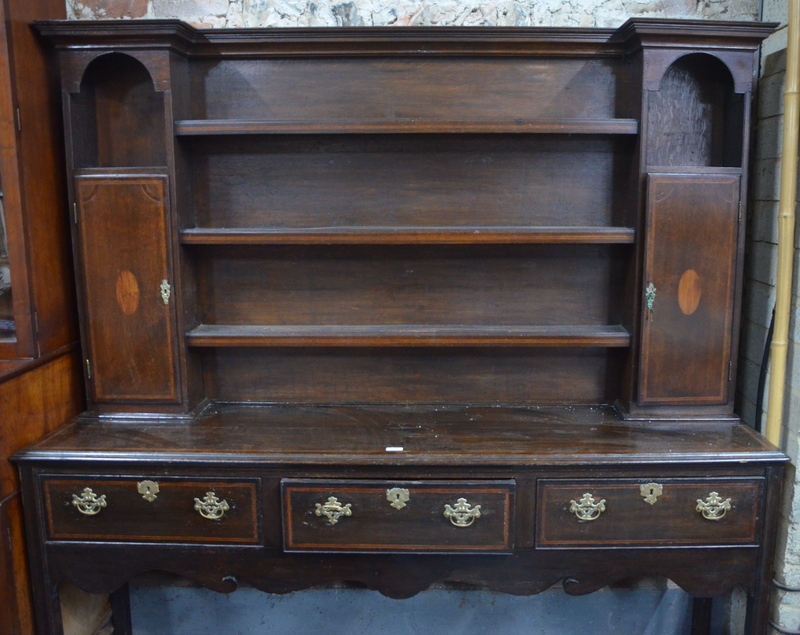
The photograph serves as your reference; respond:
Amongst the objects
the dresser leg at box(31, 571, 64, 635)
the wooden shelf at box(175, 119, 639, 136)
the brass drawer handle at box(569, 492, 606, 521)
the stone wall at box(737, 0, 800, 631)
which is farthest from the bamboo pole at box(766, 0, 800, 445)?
the dresser leg at box(31, 571, 64, 635)

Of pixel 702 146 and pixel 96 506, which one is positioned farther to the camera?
pixel 702 146

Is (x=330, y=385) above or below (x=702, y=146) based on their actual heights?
below

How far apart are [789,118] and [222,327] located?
186 centimetres

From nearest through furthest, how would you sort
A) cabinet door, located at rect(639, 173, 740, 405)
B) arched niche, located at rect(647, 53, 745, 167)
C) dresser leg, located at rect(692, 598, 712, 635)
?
cabinet door, located at rect(639, 173, 740, 405)
arched niche, located at rect(647, 53, 745, 167)
dresser leg, located at rect(692, 598, 712, 635)

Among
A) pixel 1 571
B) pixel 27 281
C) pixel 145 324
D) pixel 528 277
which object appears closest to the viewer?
pixel 1 571

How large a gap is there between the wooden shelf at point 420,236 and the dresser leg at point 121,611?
1.40 meters

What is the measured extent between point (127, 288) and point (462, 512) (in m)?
1.24

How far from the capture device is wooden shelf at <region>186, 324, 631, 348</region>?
2053mm

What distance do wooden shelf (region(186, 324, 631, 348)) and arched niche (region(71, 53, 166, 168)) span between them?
618mm

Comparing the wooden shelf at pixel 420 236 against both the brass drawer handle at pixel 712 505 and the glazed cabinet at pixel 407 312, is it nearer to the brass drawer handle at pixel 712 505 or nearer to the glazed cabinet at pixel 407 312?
the glazed cabinet at pixel 407 312

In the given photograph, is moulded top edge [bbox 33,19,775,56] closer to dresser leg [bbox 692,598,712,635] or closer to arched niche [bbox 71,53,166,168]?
arched niche [bbox 71,53,166,168]

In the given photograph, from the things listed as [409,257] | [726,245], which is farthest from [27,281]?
[726,245]

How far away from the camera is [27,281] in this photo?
189 centimetres

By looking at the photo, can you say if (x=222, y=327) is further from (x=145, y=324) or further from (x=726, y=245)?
(x=726, y=245)
